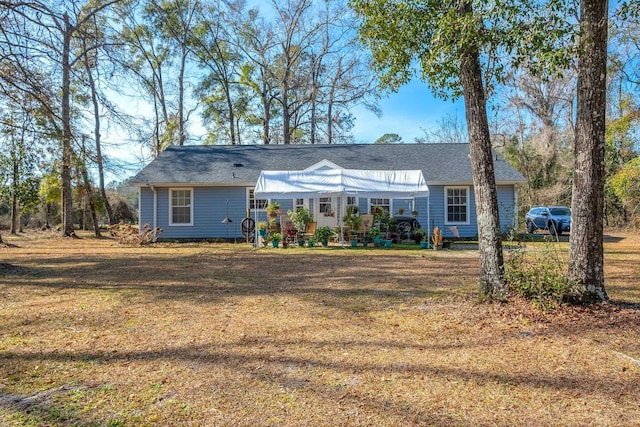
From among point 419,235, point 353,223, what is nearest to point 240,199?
point 353,223

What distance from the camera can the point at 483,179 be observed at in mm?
4859

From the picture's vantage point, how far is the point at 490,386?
2807 mm

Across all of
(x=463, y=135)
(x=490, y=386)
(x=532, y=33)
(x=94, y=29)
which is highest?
(x=463, y=135)

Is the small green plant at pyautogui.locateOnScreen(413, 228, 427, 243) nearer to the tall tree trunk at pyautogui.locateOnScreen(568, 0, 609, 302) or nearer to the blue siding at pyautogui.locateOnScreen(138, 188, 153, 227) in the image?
the tall tree trunk at pyautogui.locateOnScreen(568, 0, 609, 302)

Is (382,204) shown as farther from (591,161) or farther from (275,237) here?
(591,161)

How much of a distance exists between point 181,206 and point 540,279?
1427 centimetres

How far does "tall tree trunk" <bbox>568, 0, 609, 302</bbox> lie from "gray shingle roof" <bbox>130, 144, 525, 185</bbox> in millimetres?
11211

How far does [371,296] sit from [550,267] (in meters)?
2.31

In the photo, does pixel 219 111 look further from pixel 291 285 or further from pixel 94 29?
pixel 291 285

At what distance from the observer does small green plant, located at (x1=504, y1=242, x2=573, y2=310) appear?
439 centimetres

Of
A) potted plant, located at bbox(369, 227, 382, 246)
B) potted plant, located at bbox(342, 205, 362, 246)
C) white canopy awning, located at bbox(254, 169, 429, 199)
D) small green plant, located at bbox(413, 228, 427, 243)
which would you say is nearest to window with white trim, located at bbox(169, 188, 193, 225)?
white canopy awning, located at bbox(254, 169, 429, 199)

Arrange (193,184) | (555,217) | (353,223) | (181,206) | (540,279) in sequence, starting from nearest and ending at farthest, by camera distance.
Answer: (540,279), (353,223), (193,184), (181,206), (555,217)

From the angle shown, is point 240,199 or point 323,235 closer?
point 323,235

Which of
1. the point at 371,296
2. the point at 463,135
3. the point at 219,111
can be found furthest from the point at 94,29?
the point at 463,135
